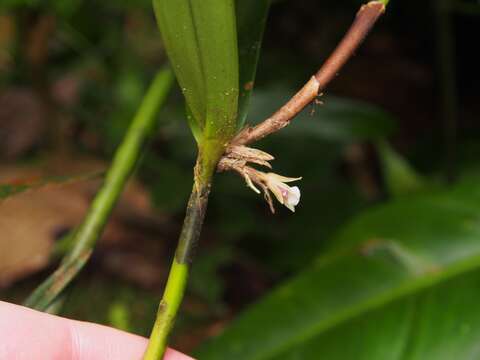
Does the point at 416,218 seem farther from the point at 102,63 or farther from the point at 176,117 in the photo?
the point at 102,63

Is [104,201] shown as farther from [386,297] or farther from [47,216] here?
[47,216]

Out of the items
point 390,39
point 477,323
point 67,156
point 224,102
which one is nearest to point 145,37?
point 67,156

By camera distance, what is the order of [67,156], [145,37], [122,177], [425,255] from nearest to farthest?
[122,177] < [425,255] < [67,156] < [145,37]

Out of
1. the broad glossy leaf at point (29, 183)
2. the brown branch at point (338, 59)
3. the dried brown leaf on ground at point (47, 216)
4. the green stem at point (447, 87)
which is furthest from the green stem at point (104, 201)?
the green stem at point (447, 87)

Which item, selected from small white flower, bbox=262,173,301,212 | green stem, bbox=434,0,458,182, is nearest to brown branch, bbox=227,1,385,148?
small white flower, bbox=262,173,301,212

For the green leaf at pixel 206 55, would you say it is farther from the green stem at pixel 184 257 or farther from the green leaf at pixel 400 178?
the green leaf at pixel 400 178
